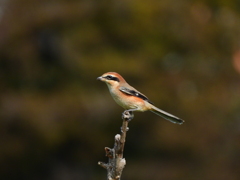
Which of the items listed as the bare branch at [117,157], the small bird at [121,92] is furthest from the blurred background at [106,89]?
the bare branch at [117,157]

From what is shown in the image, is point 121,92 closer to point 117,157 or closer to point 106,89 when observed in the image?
point 117,157

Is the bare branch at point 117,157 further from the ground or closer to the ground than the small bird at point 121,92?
closer to the ground

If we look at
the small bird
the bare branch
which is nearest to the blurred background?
the small bird

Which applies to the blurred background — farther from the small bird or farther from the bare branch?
the bare branch

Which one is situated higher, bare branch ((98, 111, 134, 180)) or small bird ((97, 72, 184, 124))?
small bird ((97, 72, 184, 124))

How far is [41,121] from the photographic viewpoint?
13805mm

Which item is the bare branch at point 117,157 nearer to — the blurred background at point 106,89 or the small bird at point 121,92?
the small bird at point 121,92

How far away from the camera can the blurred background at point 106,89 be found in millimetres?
13836

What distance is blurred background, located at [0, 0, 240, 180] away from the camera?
13836 millimetres

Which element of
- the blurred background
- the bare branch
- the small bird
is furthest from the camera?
the blurred background

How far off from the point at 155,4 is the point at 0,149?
681 cm

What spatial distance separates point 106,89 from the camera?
1383 centimetres

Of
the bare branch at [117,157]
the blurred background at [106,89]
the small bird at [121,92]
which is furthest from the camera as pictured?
the blurred background at [106,89]

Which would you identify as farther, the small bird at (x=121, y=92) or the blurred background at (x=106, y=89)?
the blurred background at (x=106, y=89)
